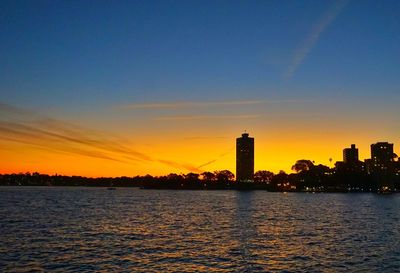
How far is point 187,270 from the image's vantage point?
133 ft

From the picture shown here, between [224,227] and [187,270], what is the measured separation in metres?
38.1

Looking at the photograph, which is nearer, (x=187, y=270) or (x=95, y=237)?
(x=187, y=270)

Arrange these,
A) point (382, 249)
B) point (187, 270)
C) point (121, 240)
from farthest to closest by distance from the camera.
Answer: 1. point (121, 240)
2. point (382, 249)
3. point (187, 270)

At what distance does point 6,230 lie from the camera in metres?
69.7

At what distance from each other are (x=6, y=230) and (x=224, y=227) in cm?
3511

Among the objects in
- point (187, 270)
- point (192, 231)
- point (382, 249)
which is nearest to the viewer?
point (187, 270)

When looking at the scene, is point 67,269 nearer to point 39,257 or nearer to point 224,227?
point 39,257

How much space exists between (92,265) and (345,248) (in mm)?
29904

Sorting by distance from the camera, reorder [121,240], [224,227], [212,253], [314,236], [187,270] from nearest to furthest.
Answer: [187,270]
[212,253]
[121,240]
[314,236]
[224,227]

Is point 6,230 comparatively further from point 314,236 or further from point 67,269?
point 314,236

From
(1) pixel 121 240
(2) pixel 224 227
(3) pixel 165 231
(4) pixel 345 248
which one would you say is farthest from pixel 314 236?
(1) pixel 121 240

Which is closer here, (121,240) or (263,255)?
(263,255)

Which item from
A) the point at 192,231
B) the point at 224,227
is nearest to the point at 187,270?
the point at 192,231

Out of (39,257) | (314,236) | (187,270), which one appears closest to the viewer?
(187,270)
